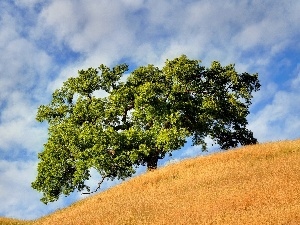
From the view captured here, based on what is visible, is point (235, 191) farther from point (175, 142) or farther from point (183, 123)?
point (183, 123)

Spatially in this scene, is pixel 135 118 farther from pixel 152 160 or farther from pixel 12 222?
pixel 12 222

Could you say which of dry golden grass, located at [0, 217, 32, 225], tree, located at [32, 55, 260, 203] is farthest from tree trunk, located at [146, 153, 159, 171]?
dry golden grass, located at [0, 217, 32, 225]

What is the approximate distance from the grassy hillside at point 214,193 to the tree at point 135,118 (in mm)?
5316

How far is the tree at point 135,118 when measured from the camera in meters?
33.3

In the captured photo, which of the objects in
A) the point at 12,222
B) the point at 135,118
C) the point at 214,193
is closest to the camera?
the point at 214,193

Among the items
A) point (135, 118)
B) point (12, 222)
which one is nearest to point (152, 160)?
point (135, 118)

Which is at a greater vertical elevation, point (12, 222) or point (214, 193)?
point (12, 222)

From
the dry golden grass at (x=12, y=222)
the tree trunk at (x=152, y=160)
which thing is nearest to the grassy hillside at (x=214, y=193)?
the dry golden grass at (x=12, y=222)

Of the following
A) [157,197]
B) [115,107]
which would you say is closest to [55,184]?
[115,107]

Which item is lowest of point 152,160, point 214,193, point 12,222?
point 214,193

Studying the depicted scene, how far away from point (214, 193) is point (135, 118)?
54.7 ft

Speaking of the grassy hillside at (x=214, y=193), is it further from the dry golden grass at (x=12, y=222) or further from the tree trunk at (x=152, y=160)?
the tree trunk at (x=152, y=160)

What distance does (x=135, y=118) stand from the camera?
115ft

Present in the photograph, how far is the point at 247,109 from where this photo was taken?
127 ft
